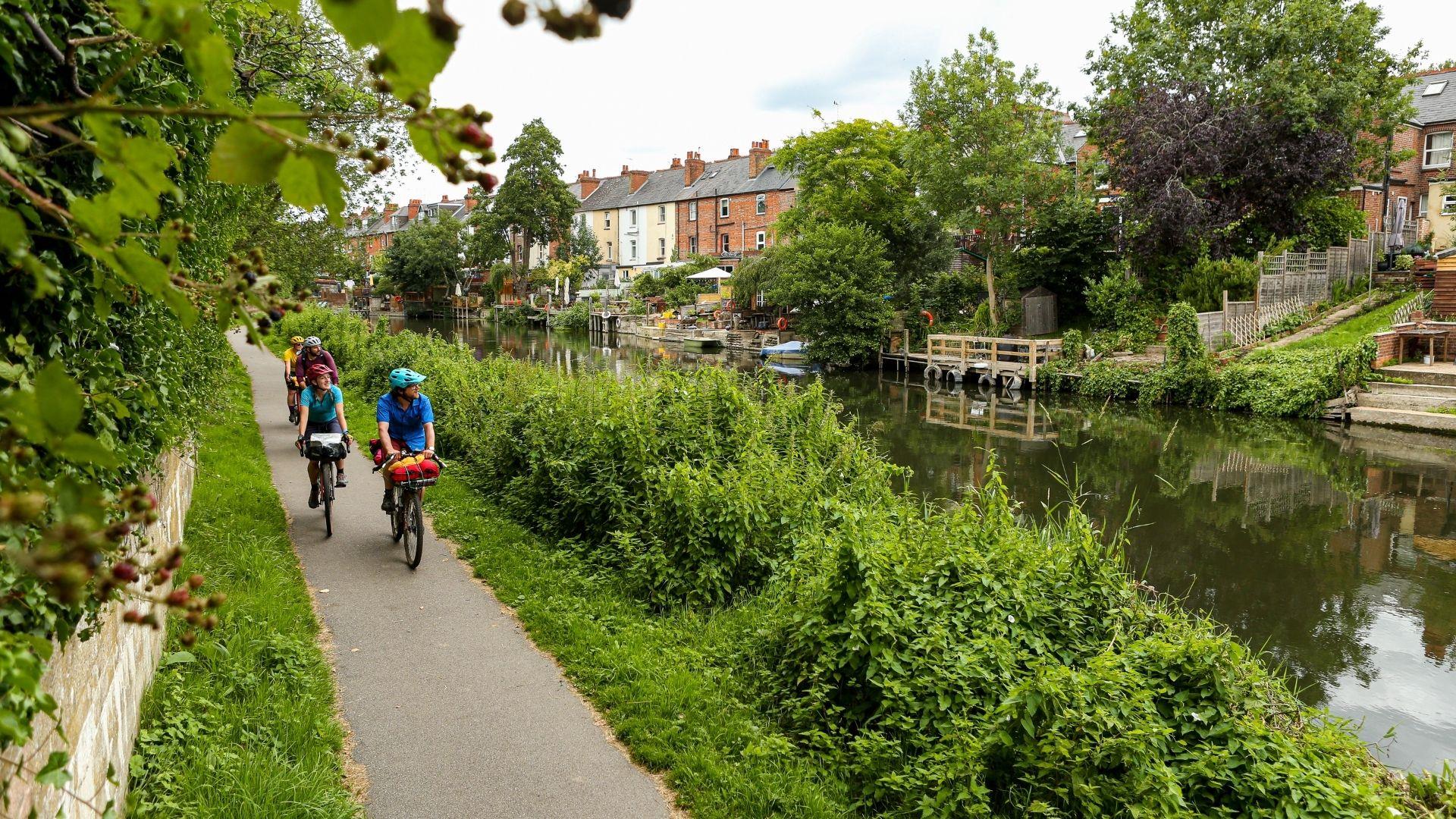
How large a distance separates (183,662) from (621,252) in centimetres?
7592

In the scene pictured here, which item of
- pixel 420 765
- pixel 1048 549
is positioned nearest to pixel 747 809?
pixel 420 765

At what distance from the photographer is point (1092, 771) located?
5070 millimetres

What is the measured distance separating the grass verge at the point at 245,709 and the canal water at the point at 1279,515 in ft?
17.7

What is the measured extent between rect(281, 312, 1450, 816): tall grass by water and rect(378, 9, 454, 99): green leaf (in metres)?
4.54

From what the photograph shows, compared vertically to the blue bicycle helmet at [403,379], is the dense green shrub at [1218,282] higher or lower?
higher

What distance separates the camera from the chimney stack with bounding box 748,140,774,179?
216 feet

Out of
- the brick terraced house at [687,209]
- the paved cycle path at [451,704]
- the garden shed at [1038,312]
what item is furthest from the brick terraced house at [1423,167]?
the paved cycle path at [451,704]

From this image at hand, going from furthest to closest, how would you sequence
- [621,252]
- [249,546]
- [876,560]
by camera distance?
[621,252] → [249,546] → [876,560]

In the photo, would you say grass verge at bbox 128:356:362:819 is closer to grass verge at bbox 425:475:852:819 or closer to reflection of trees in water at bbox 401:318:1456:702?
grass verge at bbox 425:475:852:819

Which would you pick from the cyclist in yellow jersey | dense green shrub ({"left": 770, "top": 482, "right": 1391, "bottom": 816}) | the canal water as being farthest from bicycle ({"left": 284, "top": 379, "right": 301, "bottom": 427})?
dense green shrub ({"left": 770, "top": 482, "right": 1391, "bottom": 816})

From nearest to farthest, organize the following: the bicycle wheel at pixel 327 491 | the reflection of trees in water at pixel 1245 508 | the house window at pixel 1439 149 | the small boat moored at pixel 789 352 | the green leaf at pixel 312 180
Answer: the green leaf at pixel 312 180 → the bicycle wheel at pixel 327 491 → the reflection of trees in water at pixel 1245 508 → the small boat moored at pixel 789 352 → the house window at pixel 1439 149

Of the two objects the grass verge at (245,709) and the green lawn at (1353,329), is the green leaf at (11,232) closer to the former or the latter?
the grass verge at (245,709)

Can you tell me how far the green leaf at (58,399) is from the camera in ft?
3.90

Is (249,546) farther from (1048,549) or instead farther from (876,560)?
(1048,549)
